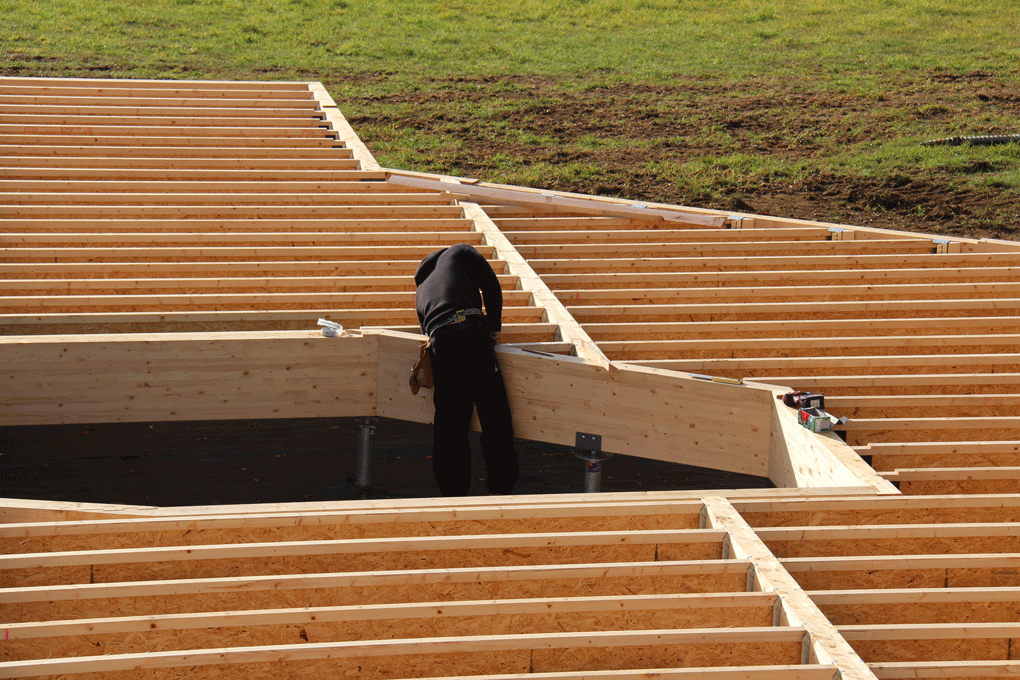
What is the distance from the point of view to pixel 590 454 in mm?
6422

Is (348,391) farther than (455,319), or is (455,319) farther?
(348,391)

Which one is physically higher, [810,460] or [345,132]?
[345,132]

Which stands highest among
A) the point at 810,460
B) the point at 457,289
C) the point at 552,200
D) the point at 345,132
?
the point at 345,132

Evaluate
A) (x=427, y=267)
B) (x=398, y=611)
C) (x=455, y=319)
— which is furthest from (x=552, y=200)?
(x=398, y=611)

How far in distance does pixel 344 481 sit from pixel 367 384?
2154mm

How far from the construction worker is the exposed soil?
7.76 meters

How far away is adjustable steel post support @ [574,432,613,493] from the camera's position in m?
6.14

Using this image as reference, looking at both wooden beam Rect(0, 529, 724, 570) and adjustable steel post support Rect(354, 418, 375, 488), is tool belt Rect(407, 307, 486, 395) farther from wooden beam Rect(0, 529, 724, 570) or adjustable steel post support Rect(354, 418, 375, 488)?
wooden beam Rect(0, 529, 724, 570)

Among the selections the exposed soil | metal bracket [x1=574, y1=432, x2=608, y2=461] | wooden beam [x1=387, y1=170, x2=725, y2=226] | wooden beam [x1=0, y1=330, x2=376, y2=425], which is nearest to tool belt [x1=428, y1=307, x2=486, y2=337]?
wooden beam [x1=0, y1=330, x2=376, y2=425]

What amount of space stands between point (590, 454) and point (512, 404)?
64 cm

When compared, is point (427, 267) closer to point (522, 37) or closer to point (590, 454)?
point (590, 454)

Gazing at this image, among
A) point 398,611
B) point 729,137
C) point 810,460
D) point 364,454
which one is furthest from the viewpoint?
point 729,137

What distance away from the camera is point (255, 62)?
749 inches

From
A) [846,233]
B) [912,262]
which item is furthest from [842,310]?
[846,233]
